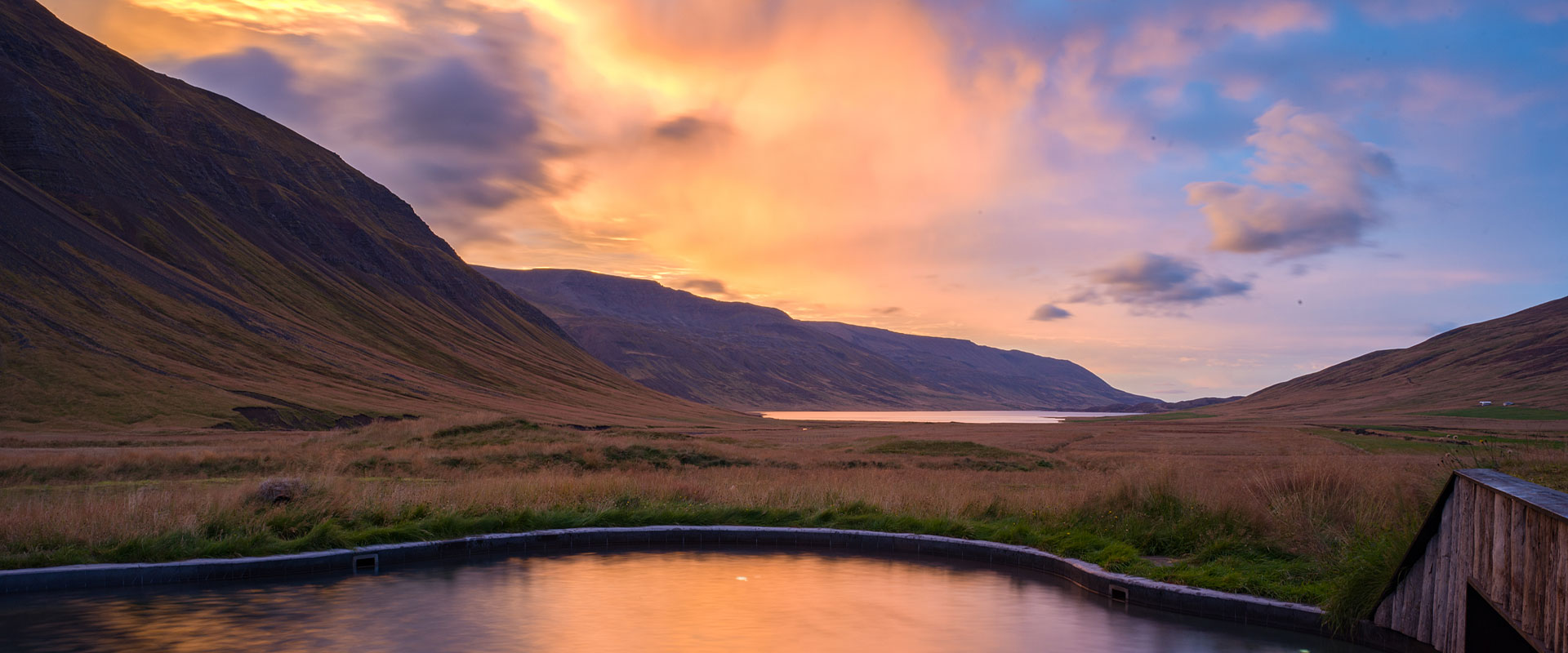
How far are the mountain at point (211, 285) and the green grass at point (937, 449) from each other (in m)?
48.5

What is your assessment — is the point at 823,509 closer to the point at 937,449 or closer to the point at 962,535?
the point at 962,535

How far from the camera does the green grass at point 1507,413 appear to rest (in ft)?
356

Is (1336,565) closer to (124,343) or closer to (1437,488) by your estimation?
(1437,488)

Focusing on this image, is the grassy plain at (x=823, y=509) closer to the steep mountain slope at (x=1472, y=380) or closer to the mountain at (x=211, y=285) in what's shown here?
the mountain at (x=211, y=285)

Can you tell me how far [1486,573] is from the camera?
7.57 metres

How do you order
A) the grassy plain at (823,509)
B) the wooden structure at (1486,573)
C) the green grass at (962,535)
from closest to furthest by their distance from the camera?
the wooden structure at (1486,573), the green grass at (962,535), the grassy plain at (823,509)

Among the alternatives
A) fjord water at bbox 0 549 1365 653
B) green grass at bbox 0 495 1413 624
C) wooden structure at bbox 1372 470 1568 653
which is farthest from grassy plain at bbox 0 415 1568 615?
fjord water at bbox 0 549 1365 653

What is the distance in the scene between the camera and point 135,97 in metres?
148

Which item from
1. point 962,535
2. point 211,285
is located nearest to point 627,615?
point 962,535

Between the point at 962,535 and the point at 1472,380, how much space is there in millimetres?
186508

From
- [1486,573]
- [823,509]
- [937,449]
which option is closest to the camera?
[1486,573]

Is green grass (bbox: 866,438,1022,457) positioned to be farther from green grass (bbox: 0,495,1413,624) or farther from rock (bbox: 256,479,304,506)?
rock (bbox: 256,479,304,506)

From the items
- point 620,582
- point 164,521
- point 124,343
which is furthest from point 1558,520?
point 124,343

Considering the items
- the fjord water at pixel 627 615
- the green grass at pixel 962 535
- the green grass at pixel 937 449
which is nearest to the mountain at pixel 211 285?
the green grass at pixel 937 449
